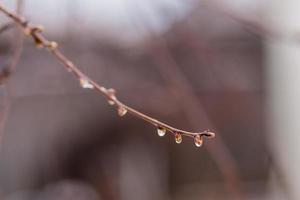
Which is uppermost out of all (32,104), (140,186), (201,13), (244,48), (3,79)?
(244,48)

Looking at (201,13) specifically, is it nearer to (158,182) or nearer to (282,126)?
(282,126)

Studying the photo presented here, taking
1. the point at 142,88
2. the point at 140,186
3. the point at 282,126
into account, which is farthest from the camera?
A: the point at 140,186

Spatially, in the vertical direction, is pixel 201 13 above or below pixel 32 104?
above

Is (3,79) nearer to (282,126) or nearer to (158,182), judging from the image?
(282,126)

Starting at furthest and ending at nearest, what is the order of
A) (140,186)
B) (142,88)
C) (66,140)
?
1. (66,140)
2. (140,186)
3. (142,88)

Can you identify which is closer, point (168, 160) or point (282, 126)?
point (282, 126)

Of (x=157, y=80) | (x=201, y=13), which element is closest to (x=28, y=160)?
(x=157, y=80)

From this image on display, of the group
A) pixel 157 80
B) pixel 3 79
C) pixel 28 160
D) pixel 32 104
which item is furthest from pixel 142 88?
pixel 3 79
